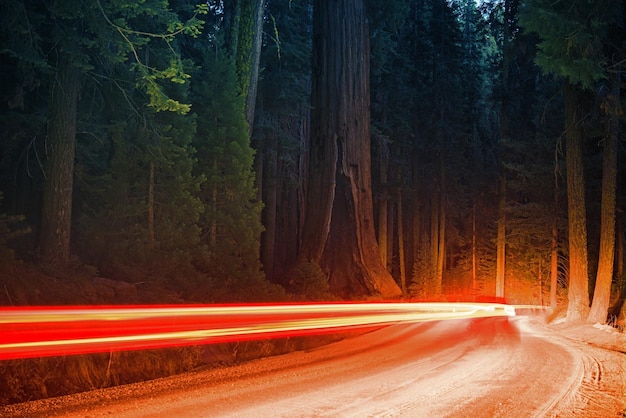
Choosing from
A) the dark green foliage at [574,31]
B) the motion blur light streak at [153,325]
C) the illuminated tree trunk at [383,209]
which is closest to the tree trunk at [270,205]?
the illuminated tree trunk at [383,209]

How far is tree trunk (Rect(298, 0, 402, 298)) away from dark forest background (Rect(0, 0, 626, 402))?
5 centimetres

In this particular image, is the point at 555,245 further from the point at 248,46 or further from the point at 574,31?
the point at 248,46

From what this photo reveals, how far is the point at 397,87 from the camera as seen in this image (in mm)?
39188

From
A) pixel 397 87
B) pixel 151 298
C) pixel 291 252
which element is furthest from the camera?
pixel 397 87

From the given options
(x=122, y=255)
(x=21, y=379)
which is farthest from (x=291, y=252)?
(x=21, y=379)

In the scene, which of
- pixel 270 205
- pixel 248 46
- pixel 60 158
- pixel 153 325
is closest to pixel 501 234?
pixel 270 205

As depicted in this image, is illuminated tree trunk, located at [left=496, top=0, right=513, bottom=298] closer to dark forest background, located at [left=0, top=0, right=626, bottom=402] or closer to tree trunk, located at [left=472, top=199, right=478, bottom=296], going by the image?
dark forest background, located at [left=0, top=0, right=626, bottom=402]

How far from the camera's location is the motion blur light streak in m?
7.51

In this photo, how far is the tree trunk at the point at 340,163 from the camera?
59.8 ft

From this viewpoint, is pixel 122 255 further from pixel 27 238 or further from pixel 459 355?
pixel 459 355

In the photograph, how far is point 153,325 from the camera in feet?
32.0

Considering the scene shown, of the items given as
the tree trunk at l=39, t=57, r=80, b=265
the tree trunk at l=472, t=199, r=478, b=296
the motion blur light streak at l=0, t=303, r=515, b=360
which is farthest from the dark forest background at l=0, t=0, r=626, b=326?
the tree trunk at l=472, t=199, r=478, b=296

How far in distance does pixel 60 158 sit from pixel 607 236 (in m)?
16.4

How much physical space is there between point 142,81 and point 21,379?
7.73 meters
